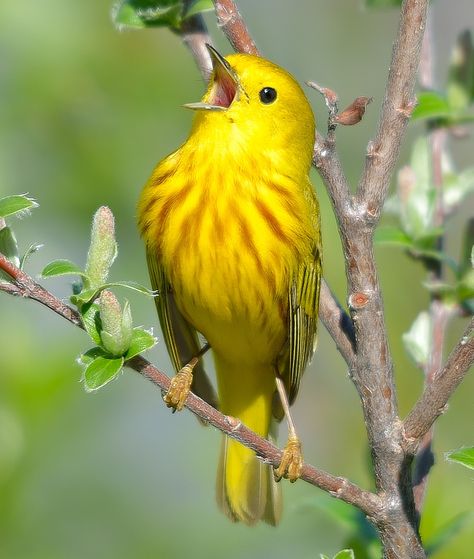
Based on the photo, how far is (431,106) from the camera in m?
3.81

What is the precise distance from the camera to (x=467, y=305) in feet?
12.4

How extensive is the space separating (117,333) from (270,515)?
2019mm

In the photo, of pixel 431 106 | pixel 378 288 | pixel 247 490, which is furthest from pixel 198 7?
pixel 247 490

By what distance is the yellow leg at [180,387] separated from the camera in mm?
3641

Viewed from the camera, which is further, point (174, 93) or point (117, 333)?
point (174, 93)

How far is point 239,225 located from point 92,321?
51.6 inches

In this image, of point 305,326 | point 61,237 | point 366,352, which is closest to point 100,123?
point 61,237

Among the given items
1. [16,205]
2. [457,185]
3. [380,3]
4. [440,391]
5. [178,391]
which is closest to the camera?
[16,205]

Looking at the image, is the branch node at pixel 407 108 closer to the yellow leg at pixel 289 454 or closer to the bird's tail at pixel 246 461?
the yellow leg at pixel 289 454

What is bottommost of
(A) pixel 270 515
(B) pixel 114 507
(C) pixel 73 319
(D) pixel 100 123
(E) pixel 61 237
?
(B) pixel 114 507

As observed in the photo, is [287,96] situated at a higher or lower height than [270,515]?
higher

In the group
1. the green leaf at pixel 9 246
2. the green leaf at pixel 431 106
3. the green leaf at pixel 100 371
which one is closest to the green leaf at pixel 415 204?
the green leaf at pixel 431 106

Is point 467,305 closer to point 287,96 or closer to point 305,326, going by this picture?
point 305,326

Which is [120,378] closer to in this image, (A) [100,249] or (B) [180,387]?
(B) [180,387]
